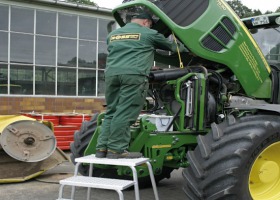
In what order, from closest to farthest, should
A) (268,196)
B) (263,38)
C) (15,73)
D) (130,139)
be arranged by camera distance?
(268,196) → (130,139) → (263,38) → (15,73)

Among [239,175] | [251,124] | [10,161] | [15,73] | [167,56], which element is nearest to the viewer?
[239,175]

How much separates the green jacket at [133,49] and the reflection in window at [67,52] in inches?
401

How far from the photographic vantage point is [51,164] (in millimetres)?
6965

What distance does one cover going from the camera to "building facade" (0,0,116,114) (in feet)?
43.9

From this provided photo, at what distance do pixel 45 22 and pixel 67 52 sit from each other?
49.4 inches

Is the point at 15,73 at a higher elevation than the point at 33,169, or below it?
higher

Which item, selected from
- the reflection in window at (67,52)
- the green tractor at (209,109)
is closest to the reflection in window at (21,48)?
the reflection in window at (67,52)

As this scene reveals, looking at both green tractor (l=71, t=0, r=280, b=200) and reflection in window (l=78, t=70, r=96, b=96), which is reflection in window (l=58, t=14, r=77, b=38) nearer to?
reflection in window (l=78, t=70, r=96, b=96)

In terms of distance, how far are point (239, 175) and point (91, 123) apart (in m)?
2.59

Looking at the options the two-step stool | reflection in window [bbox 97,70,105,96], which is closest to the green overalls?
the two-step stool

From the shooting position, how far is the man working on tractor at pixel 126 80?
4199mm

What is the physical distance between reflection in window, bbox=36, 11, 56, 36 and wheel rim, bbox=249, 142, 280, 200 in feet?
36.4

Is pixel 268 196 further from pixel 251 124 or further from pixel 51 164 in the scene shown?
pixel 51 164

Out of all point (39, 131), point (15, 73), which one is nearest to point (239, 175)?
point (39, 131)
